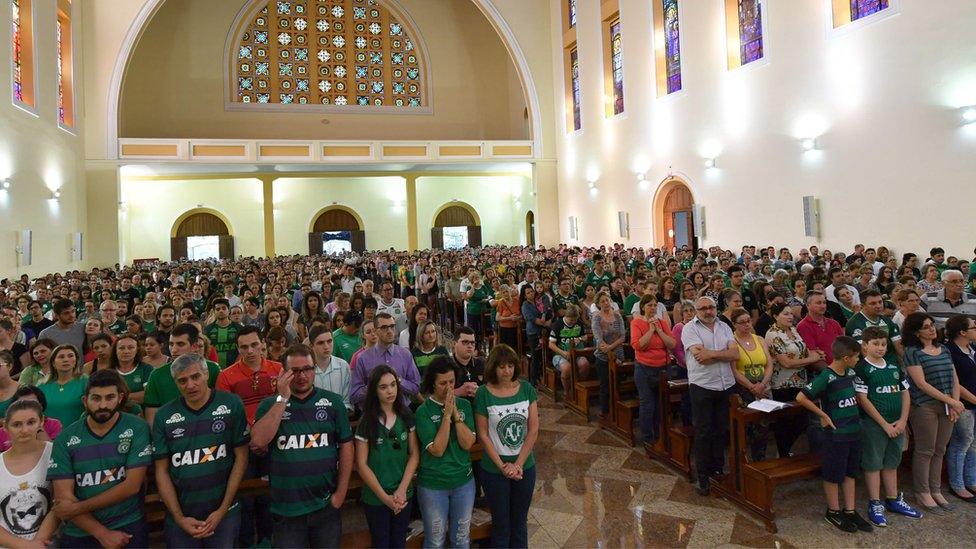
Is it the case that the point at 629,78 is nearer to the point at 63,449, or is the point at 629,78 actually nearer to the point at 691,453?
the point at 691,453

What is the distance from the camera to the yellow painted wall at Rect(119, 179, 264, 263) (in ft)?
71.8

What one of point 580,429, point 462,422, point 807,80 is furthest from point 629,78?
point 462,422

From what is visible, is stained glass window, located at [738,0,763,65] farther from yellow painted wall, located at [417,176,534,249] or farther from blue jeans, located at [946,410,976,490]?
yellow painted wall, located at [417,176,534,249]

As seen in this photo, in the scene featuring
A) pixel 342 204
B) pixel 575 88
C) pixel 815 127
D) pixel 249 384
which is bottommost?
pixel 249 384

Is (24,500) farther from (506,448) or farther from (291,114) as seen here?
(291,114)

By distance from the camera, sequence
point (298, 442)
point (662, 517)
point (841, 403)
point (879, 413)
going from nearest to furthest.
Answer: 1. point (298, 442)
2. point (841, 403)
3. point (879, 413)
4. point (662, 517)

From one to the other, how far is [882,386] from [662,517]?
168cm

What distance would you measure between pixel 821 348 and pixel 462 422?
3357 millimetres

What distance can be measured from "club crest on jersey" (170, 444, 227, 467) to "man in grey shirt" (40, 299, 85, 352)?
12.2 feet

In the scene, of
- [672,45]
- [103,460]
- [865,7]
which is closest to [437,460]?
[103,460]

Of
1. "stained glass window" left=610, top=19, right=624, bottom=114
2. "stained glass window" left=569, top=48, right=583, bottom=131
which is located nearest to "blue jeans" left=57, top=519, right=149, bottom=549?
"stained glass window" left=610, top=19, right=624, bottom=114

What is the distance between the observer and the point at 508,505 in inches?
123

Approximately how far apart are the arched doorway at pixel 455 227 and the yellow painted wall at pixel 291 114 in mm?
3367

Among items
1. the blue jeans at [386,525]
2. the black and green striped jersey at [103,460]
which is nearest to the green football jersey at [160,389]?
the black and green striped jersey at [103,460]
